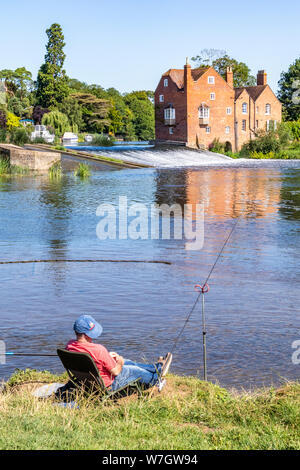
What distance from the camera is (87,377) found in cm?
655

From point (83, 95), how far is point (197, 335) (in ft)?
311

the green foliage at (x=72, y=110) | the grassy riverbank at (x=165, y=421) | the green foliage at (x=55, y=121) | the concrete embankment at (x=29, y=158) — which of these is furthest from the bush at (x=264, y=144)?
the grassy riverbank at (x=165, y=421)

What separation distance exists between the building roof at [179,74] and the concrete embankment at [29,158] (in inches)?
1443

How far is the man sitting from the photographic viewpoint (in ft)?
21.5

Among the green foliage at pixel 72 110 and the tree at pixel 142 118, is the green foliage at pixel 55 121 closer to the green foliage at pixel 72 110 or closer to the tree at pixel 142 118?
the green foliage at pixel 72 110

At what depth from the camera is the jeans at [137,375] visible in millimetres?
6698

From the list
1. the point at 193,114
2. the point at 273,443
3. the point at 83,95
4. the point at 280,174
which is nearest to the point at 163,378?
the point at 273,443

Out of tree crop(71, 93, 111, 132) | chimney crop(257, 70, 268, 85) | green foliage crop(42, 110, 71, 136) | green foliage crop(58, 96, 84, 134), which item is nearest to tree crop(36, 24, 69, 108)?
green foliage crop(58, 96, 84, 134)

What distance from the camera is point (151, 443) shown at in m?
5.21

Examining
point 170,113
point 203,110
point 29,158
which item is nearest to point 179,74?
point 170,113

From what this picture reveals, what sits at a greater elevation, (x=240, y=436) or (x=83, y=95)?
(x=83, y=95)

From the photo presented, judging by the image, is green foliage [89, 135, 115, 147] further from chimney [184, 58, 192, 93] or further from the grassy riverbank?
the grassy riverbank
